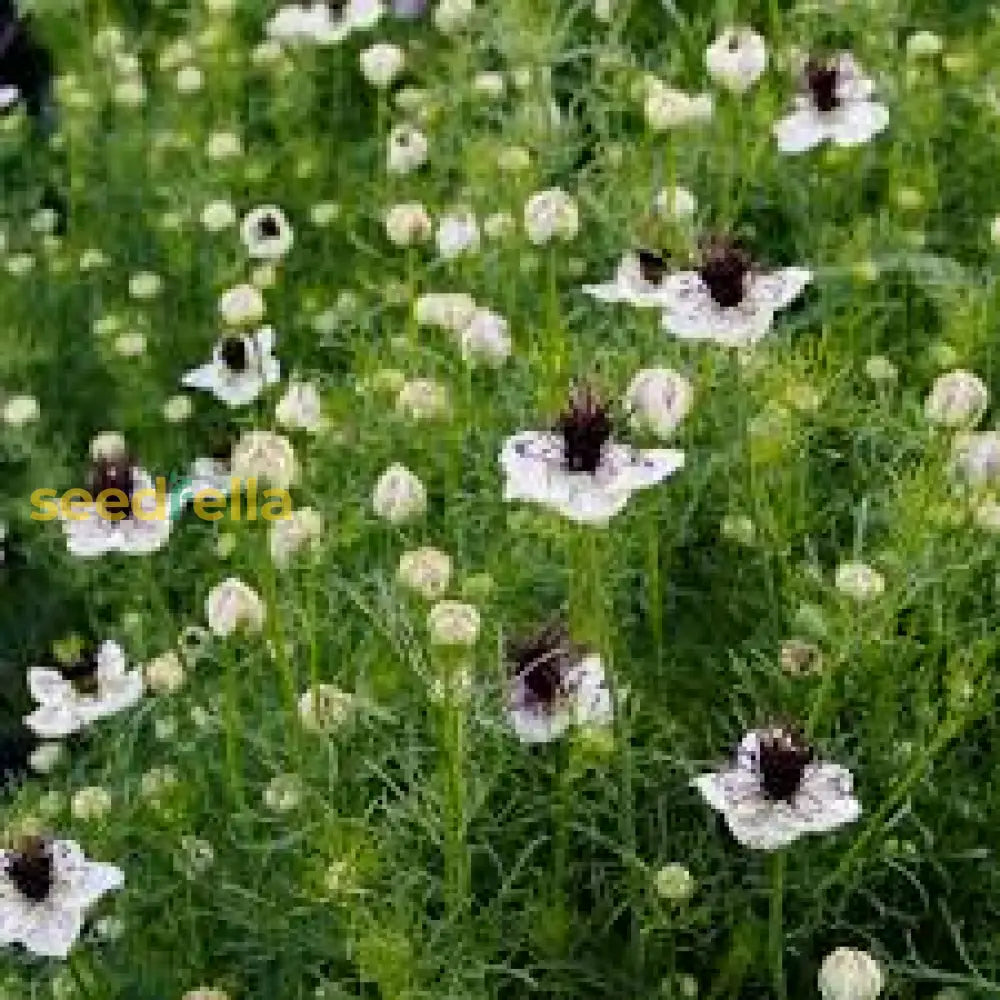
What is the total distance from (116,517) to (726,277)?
60 centimetres

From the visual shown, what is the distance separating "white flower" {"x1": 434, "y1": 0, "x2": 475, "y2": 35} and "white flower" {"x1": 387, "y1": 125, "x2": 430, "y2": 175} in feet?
0.68

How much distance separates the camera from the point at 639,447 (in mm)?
1715

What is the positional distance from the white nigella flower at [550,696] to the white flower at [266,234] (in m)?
0.83

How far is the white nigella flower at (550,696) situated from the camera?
5.20ft

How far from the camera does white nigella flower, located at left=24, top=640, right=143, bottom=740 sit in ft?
6.13

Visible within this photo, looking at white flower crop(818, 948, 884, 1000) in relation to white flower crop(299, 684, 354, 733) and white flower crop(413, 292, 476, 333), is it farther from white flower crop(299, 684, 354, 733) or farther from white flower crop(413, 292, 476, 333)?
white flower crop(413, 292, 476, 333)

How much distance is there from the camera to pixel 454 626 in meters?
1.44

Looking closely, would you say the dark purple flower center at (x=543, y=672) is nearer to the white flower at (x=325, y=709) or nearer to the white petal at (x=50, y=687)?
the white flower at (x=325, y=709)

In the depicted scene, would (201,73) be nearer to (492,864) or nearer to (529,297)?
(529,297)

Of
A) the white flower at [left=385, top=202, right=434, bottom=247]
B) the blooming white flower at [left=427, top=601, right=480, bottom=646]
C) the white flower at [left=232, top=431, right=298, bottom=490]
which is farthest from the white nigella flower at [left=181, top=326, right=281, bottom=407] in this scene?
the blooming white flower at [left=427, top=601, right=480, bottom=646]

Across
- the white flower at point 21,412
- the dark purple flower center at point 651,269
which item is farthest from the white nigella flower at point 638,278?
the white flower at point 21,412

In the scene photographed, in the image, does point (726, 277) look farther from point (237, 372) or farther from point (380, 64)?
point (380, 64)

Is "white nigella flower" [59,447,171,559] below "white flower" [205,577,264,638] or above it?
below

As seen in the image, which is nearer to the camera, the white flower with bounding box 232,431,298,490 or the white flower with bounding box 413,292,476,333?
the white flower with bounding box 232,431,298,490
